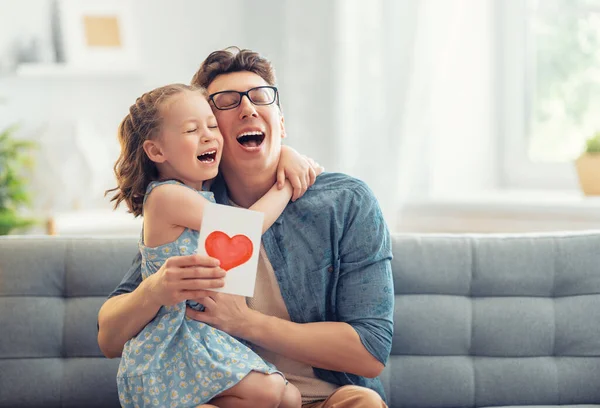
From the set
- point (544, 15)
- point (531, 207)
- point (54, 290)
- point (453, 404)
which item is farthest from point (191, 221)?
point (544, 15)

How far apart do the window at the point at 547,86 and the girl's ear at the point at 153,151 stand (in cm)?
212

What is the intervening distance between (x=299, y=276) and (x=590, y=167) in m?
1.52

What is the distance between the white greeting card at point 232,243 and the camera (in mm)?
1491

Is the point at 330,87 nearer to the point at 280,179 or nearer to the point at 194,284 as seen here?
the point at 280,179

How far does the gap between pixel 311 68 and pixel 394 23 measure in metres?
0.47

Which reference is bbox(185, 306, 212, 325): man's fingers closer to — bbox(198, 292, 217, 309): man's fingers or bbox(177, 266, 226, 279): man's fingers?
bbox(198, 292, 217, 309): man's fingers

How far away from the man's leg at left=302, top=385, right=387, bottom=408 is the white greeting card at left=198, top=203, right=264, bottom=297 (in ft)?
1.06

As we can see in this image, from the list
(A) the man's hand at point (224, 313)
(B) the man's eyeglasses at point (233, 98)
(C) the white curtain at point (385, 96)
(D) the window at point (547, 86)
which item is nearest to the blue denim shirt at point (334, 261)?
(A) the man's hand at point (224, 313)

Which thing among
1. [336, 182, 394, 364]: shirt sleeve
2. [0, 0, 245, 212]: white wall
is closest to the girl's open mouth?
[336, 182, 394, 364]: shirt sleeve

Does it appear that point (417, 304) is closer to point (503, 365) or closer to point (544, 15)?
point (503, 365)

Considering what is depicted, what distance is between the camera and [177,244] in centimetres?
159

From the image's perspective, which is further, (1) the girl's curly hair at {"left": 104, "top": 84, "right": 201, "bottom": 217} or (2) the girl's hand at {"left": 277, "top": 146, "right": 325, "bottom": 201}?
(2) the girl's hand at {"left": 277, "top": 146, "right": 325, "bottom": 201}

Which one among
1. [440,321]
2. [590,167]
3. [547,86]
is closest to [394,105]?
[547,86]

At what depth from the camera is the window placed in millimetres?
3332
